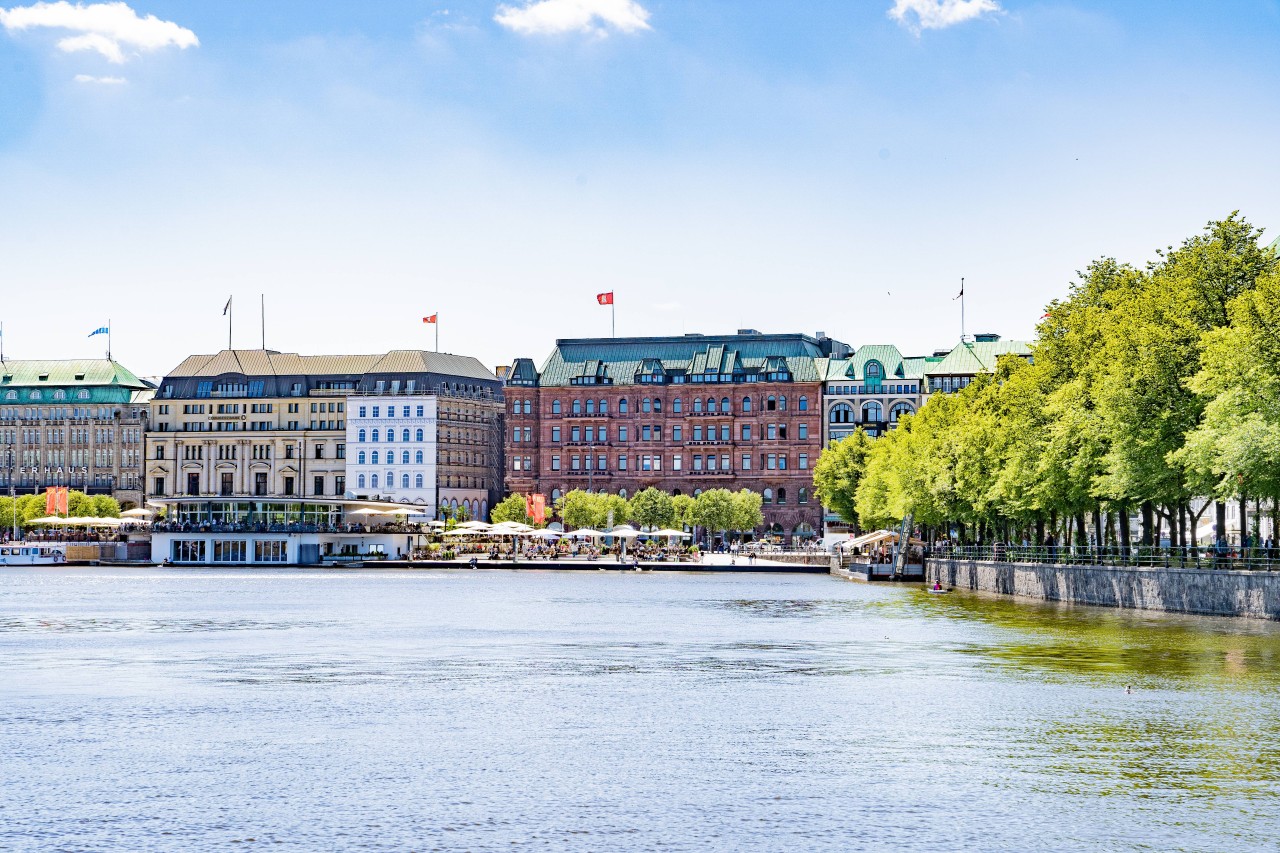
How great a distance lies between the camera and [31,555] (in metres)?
179

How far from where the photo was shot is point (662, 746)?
3519 cm

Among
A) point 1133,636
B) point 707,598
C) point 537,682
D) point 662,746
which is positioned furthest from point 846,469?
point 662,746

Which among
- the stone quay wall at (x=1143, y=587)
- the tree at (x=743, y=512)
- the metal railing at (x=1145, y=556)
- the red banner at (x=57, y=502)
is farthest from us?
the tree at (x=743, y=512)

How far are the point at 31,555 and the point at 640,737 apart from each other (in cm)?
15626

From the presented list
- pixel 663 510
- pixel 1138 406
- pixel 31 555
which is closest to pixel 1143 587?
pixel 1138 406

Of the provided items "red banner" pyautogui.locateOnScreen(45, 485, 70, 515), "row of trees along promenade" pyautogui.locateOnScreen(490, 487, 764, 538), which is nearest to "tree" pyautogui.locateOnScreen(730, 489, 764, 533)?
"row of trees along promenade" pyautogui.locateOnScreen(490, 487, 764, 538)

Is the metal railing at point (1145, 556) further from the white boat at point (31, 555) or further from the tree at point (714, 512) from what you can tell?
the white boat at point (31, 555)

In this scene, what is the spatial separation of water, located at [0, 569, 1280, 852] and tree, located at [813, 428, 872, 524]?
103601 mm

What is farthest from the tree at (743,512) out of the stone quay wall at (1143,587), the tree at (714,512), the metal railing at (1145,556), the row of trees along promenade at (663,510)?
the stone quay wall at (1143,587)

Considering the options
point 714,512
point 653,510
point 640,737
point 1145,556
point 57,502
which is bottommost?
point 640,737

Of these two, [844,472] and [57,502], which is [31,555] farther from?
[844,472]

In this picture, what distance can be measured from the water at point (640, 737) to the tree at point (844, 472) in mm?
103601

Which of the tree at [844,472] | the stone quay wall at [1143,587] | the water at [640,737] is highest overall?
the tree at [844,472]

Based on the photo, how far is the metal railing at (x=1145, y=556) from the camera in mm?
72144
